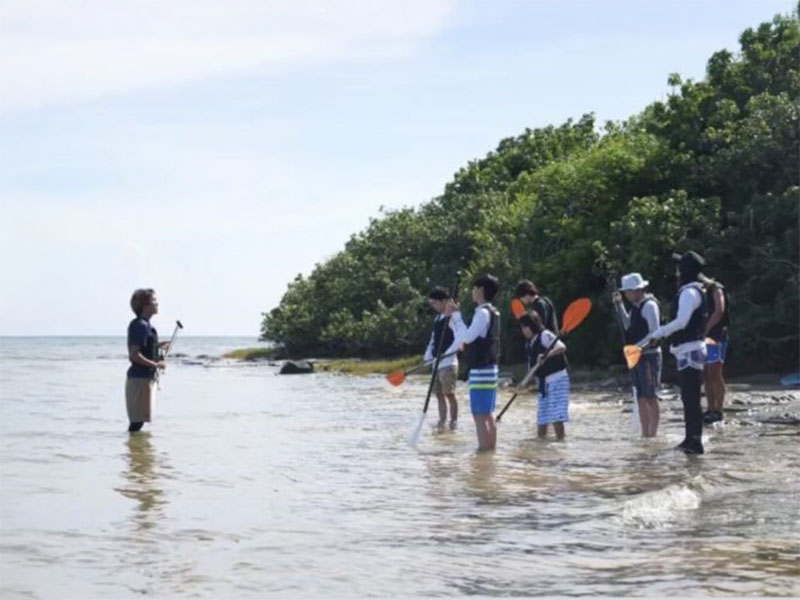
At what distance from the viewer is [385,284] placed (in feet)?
176

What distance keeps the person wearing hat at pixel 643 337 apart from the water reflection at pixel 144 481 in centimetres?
511

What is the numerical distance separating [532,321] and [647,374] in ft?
4.50

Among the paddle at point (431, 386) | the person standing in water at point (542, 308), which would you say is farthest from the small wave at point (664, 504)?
the paddle at point (431, 386)

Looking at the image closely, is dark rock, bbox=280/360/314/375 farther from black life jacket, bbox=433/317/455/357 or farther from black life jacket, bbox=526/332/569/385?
black life jacket, bbox=526/332/569/385

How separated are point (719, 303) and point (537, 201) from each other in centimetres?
2085

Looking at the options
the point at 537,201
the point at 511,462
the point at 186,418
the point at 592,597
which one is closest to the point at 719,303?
the point at 511,462

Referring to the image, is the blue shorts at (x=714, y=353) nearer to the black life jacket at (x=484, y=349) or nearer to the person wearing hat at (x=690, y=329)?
the person wearing hat at (x=690, y=329)

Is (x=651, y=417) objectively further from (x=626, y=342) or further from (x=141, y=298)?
(x=141, y=298)

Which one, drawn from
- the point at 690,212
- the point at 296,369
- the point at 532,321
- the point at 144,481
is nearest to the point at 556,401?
the point at 532,321

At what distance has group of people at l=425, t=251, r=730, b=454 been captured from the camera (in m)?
10.9

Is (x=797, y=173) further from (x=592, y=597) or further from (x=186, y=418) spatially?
(x=592, y=597)

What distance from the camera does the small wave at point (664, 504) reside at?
7.82 meters

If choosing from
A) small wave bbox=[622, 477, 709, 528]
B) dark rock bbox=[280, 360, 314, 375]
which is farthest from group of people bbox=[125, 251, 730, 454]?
dark rock bbox=[280, 360, 314, 375]

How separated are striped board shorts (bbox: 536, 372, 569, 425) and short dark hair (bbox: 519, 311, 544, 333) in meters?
0.60
